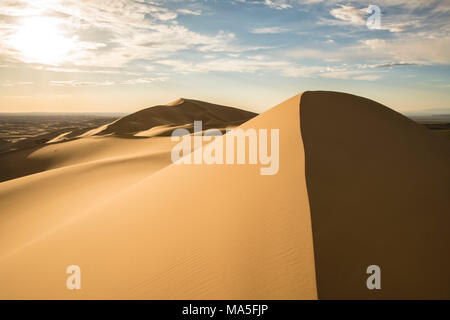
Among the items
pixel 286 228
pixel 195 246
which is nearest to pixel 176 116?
pixel 195 246

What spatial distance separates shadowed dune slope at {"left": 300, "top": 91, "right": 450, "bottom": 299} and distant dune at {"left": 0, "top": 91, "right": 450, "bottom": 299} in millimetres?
15

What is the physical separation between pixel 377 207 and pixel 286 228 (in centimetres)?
136

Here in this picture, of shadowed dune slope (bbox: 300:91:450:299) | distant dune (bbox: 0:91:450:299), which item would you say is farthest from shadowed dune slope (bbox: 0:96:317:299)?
shadowed dune slope (bbox: 300:91:450:299)

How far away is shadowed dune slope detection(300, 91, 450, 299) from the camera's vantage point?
278 cm

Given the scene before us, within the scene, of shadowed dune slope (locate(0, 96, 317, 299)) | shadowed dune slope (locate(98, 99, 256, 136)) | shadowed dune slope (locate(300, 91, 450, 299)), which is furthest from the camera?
shadowed dune slope (locate(98, 99, 256, 136))

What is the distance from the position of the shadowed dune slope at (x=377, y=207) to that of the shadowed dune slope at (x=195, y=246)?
273mm

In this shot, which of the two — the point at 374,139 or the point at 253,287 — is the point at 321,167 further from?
the point at 253,287

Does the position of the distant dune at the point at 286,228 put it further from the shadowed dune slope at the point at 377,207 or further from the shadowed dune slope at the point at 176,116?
the shadowed dune slope at the point at 176,116

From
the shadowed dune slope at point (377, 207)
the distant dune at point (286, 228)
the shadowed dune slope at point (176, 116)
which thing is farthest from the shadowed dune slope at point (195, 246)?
the shadowed dune slope at point (176, 116)

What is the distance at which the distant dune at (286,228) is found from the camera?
9.42 ft

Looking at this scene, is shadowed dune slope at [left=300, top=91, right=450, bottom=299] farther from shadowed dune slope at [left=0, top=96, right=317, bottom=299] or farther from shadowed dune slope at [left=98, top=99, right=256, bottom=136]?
shadowed dune slope at [left=98, top=99, right=256, bottom=136]

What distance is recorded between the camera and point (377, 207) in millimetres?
3541
